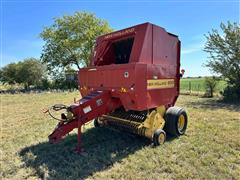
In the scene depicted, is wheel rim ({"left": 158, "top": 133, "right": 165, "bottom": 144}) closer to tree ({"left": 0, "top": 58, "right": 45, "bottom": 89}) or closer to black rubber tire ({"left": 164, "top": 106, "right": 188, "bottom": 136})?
black rubber tire ({"left": 164, "top": 106, "right": 188, "bottom": 136})

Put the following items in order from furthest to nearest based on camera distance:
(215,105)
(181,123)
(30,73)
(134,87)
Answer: (30,73) < (215,105) < (181,123) < (134,87)

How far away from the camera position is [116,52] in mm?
6012

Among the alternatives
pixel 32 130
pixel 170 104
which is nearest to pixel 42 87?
pixel 32 130

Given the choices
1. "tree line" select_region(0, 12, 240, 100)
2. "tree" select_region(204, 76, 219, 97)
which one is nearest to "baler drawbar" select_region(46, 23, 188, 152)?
"tree" select_region(204, 76, 219, 97)

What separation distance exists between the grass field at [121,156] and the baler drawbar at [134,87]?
0.35 m

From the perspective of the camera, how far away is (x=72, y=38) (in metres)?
29.9

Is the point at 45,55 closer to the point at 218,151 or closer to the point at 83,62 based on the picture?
the point at 83,62

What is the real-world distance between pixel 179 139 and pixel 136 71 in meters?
2.24

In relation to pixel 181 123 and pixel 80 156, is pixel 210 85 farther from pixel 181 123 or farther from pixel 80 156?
pixel 80 156

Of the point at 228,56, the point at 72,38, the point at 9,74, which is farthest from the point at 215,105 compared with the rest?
the point at 9,74

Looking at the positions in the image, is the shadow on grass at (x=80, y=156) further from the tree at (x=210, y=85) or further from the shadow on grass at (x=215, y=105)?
the tree at (x=210, y=85)

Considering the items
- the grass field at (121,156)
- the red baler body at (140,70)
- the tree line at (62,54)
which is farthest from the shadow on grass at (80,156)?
the tree line at (62,54)

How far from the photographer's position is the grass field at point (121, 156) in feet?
12.0

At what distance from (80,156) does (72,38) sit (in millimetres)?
27469
